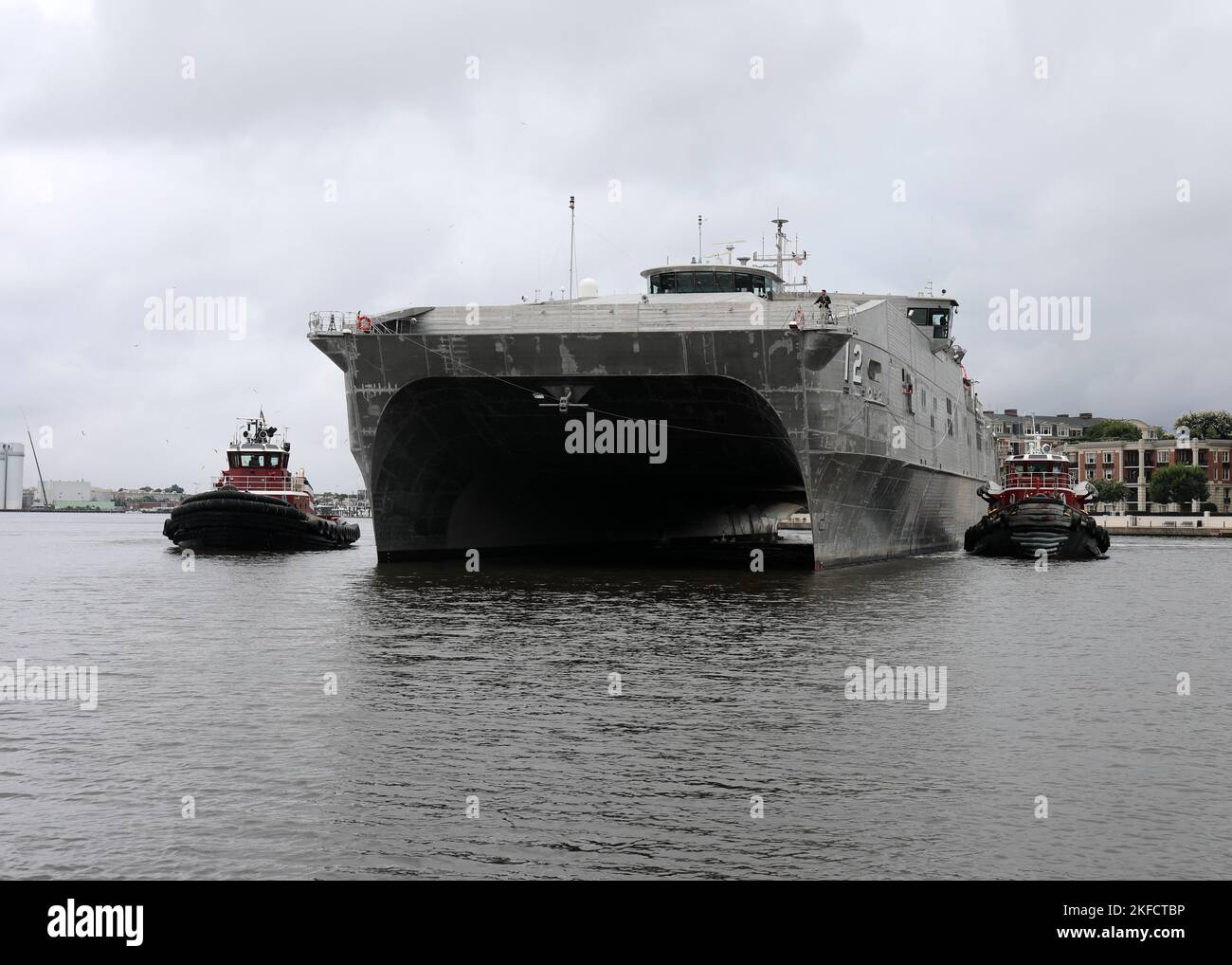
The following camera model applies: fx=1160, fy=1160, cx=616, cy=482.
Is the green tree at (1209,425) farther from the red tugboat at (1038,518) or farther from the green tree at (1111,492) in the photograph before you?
the red tugboat at (1038,518)

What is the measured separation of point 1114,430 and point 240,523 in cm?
13322

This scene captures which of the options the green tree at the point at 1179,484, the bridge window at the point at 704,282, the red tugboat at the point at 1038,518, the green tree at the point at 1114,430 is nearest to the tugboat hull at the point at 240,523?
the bridge window at the point at 704,282

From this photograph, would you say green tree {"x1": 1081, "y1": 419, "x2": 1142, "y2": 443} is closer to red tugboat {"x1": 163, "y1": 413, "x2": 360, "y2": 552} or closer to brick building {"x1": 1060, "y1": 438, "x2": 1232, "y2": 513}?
brick building {"x1": 1060, "y1": 438, "x2": 1232, "y2": 513}

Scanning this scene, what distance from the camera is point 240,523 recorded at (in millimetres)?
53375

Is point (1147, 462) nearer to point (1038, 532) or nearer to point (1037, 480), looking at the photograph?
point (1037, 480)

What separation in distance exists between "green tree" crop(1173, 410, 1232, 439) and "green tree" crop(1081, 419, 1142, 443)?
674 centimetres

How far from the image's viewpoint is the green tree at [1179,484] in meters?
128

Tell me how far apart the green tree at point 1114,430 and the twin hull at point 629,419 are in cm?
11535

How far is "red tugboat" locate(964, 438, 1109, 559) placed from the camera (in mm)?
48719

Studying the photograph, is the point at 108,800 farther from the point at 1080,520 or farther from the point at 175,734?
the point at 1080,520

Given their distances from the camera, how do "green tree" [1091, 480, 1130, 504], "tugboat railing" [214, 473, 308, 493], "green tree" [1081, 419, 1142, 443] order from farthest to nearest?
"green tree" [1081, 419, 1142, 443] → "green tree" [1091, 480, 1130, 504] → "tugboat railing" [214, 473, 308, 493]

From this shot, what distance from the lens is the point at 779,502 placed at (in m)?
66.9

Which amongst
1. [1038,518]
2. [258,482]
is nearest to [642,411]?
[1038,518]

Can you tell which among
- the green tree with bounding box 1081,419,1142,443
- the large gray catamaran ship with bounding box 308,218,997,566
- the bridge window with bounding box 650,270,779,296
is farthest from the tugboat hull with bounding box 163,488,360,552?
the green tree with bounding box 1081,419,1142,443
